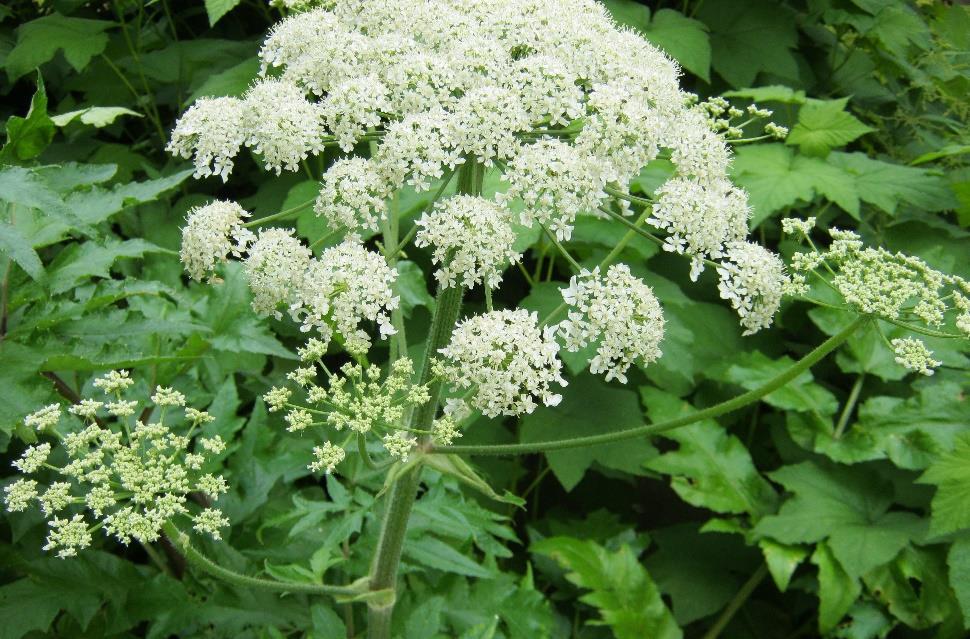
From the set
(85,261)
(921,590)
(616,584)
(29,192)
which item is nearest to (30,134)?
(85,261)

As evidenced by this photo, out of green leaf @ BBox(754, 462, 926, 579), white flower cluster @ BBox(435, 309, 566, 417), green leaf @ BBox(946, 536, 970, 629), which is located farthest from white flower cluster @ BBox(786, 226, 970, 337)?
green leaf @ BBox(754, 462, 926, 579)

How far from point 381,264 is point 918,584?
9.85 ft

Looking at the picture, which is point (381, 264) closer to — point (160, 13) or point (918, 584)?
point (918, 584)

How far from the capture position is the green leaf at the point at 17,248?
2.10 metres

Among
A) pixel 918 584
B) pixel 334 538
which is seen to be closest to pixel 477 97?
pixel 334 538

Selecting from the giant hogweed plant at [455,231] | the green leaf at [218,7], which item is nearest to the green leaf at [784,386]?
the giant hogweed plant at [455,231]

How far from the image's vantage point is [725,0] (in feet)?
16.9

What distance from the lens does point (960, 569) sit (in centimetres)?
331

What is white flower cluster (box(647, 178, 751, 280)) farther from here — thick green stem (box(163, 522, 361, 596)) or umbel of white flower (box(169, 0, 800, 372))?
thick green stem (box(163, 522, 361, 596))

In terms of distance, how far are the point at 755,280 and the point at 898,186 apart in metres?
2.17

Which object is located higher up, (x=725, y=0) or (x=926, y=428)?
Answer: (x=725, y=0)

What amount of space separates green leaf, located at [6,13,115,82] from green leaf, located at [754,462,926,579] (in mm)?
3631

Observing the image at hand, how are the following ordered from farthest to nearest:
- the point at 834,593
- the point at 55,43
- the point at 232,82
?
the point at 55,43
the point at 232,82
the point at 834,593

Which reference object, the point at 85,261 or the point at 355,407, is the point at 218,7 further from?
the point at 355,407
